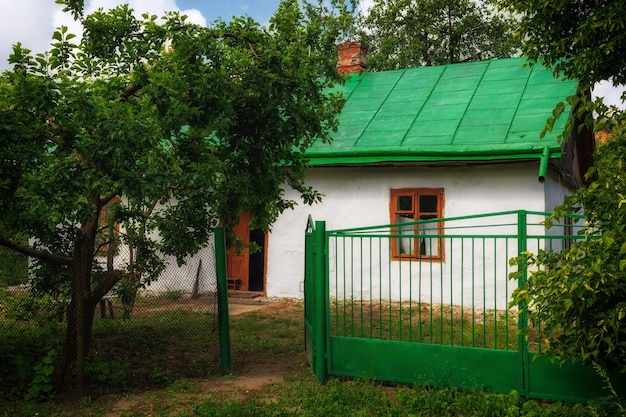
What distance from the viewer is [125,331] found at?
809cm

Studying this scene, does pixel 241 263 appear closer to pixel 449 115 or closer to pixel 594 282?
pixel 449 115

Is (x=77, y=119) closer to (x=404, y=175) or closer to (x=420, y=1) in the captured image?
(x=404, y=175)

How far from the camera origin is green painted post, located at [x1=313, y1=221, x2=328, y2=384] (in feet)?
19.0

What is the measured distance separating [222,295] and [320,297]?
3.91 ft

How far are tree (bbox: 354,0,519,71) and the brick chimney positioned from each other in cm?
755

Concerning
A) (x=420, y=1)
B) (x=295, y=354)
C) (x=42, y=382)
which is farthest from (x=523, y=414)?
(x=420, y=1)

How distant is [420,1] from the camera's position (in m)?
23.5

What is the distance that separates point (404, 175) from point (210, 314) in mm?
5771

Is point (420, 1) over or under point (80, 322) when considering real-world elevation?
over

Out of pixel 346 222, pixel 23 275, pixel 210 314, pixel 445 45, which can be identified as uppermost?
pixel 445 45

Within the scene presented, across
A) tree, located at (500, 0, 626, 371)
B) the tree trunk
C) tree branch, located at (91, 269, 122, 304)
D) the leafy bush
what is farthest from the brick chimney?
the leafy bush

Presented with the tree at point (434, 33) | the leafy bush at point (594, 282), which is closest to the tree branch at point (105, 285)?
the leafy bush at point (594, 282)

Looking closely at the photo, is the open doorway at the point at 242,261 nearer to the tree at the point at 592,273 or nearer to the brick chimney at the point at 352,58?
the brick chimney at the point at 352,58

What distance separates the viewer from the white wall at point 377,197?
1050 centimetres
